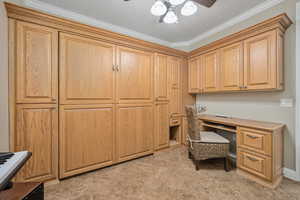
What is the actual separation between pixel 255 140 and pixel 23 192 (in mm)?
2455

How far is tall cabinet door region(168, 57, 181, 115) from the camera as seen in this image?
9.86 feet

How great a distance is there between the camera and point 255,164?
1.80 meters

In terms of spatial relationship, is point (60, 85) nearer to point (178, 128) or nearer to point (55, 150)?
point (55, 150)

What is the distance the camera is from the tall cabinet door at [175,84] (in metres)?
3.01

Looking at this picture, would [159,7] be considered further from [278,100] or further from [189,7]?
[278,100]

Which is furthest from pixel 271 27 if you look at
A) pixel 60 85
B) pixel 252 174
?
pixel 60 85

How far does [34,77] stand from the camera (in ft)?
5.50

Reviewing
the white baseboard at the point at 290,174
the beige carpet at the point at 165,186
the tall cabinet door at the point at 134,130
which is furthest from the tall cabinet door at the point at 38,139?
the white baseboard at the point at 290,174

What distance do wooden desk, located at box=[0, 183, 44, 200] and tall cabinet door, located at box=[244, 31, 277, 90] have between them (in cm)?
277

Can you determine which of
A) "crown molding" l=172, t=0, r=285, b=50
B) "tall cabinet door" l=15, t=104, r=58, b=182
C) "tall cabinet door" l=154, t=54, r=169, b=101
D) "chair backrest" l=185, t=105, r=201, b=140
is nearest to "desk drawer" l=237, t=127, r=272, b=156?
"chair backrest" l=185, t=105, r=201, b=140

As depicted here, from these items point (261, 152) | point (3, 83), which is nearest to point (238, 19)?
point (261, 152)

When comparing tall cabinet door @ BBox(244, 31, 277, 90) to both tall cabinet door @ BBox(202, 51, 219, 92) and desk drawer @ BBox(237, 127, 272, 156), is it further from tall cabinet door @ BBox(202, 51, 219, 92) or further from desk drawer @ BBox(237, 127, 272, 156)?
desk drawer @ BBox(237, 127, 272, 156)

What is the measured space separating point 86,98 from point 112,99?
1.31 ft

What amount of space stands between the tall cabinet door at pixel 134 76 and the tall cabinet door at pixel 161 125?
314mm
